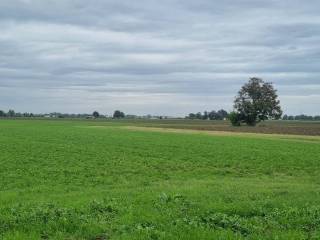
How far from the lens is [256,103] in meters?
132

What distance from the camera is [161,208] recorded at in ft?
37.9

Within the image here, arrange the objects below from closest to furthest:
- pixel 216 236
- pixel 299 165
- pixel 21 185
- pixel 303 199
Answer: pixel 216 236 → pixel 303 199 → pixel 21 185 → pixel 299 165

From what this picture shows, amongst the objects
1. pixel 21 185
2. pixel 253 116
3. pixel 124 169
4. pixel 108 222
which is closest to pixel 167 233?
pixel 108 222

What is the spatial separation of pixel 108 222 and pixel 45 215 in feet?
4.37

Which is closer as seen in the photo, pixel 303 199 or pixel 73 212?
pixel 73 212

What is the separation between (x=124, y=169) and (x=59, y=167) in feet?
10.5

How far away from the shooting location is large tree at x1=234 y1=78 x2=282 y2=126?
434 feet

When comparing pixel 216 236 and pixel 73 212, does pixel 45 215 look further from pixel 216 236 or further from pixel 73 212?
pixel 216 236

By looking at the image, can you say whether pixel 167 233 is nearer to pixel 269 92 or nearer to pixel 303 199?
pixel 303 199

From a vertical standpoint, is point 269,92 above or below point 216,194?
above

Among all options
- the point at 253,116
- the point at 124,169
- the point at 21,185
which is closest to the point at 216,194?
the point at 21,185

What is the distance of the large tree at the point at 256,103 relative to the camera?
434ft

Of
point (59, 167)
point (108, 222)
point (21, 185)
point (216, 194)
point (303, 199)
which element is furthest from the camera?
point (59, 167)

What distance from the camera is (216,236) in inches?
347
